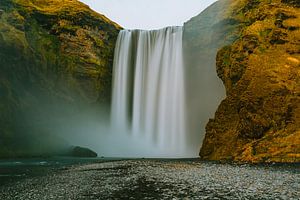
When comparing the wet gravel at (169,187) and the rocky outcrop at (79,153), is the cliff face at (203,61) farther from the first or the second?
the wet gravel at (169,187)

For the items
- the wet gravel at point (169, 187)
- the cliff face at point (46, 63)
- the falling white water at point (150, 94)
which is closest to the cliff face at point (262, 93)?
the wet gravel at point (169, 187)

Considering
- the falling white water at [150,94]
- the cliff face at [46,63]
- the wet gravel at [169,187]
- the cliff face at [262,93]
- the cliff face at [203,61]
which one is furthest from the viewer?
the falling white water at [150,94]

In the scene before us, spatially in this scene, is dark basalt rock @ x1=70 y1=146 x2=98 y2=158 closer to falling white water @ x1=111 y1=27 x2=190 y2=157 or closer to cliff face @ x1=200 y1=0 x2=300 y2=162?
falling white water @ x1=111 y1=27 x2=190 y2=157

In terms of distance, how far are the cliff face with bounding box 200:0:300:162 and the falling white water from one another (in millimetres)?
18100

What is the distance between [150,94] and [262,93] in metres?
32.3

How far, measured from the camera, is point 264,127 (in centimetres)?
4025

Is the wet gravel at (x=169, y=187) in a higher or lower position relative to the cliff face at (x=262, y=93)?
lower

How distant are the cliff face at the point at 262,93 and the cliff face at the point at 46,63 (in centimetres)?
3188

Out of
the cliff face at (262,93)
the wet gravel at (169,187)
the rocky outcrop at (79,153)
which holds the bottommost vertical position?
the wet gravel at (169,187)

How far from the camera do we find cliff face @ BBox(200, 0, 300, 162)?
37688 millimetres

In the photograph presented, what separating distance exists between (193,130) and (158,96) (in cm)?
1009

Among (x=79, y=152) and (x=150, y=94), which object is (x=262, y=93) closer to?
(x=150, y=94)

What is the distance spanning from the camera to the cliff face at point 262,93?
124ft

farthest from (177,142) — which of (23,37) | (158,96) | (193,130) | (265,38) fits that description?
(23,37)
